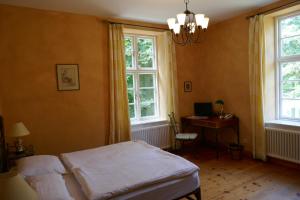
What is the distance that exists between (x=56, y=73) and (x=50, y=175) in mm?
1828

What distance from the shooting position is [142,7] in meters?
3.25

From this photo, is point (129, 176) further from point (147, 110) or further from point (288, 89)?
point (288, 89)

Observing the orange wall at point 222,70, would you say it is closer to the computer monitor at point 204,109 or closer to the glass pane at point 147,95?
the computer monitor at point 204,109

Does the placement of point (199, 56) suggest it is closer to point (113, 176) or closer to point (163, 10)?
point (163, 10)

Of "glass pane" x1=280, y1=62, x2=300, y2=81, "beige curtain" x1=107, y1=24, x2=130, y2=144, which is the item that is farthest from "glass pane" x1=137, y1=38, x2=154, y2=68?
"glass pane" x1=280, y1=62, x2=300, y2=81

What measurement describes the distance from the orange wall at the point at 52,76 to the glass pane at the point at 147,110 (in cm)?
85

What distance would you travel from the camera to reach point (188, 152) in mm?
4312

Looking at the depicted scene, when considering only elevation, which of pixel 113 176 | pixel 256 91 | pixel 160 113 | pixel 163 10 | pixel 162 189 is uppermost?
pixel 163 10

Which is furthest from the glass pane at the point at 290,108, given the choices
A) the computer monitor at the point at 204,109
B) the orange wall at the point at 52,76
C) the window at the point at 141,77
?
the orange wall at the point at 52,76

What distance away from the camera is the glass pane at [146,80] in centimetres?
424

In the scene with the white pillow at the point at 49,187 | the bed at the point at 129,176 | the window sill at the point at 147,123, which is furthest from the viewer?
the window sill at the point at 147,123

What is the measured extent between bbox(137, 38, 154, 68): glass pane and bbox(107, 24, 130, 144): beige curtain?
61 cm

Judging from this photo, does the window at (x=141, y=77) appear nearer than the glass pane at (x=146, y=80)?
Yes

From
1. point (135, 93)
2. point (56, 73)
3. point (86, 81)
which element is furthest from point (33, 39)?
point (135, 93)
